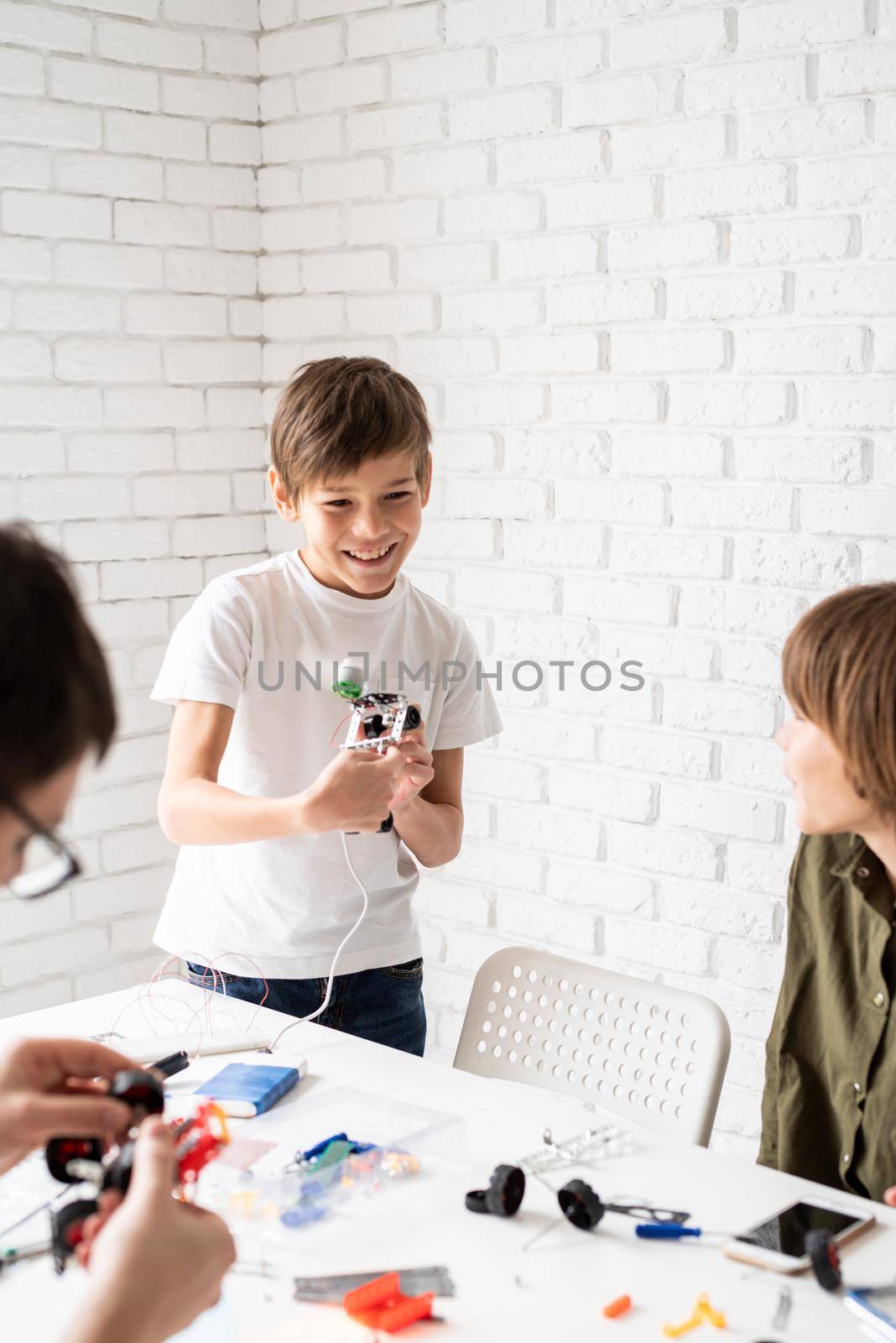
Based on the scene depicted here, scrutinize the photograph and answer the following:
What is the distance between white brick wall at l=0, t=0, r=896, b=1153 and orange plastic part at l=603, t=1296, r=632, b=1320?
1242 mm

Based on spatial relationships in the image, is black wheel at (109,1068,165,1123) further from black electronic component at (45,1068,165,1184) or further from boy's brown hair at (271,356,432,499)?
boy's brown hair at (271,356,432,499)

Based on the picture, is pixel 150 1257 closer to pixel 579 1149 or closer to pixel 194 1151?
pixel 194 1151

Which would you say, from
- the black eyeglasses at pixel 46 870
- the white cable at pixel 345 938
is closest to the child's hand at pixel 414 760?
the white cable at pixel 345 938

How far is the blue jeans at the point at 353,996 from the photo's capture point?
1.80 metres

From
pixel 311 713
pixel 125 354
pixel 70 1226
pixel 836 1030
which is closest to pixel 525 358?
pixel 125 354

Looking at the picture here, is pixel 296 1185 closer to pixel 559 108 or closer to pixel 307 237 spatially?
pixel 559 108

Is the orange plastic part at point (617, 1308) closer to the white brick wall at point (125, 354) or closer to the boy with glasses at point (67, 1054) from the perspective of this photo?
the boy with glasses at point (67, 1054)

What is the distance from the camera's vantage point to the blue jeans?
5.91 ft

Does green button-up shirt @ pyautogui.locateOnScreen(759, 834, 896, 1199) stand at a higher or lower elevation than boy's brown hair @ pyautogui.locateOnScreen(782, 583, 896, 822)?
lower

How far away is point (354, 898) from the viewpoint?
1.81 meters

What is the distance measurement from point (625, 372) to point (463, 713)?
773mm

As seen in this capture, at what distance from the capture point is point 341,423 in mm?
1761

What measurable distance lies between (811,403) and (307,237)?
119 cm

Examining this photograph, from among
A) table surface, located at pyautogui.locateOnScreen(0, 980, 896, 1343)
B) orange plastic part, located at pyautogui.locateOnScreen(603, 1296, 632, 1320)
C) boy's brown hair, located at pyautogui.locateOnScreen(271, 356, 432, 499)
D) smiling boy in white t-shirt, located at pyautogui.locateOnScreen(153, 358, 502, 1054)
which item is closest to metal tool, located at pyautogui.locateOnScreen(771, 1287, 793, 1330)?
table surface, located at pyautogui.locateOnScreen(0, 980, 896, 1343)
